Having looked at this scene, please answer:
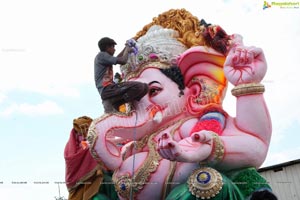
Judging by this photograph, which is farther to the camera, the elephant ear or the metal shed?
the metal shed

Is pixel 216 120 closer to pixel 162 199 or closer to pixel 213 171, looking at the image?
pixel 213 171

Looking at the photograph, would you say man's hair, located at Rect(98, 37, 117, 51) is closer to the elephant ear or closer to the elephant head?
the elephant head

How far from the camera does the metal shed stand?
7.05 m

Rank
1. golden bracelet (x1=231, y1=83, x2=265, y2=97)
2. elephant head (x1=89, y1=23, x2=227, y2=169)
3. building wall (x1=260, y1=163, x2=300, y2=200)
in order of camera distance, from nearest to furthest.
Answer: golden bracelet (x1=231, y1=83, x2=265, y2=97), elephant head (x1=89, y1=23, x2=227, y2=169), building wall (x1=260, y1=163, x2=300, y2=200)

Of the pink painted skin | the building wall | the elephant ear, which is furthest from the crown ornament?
the building wall

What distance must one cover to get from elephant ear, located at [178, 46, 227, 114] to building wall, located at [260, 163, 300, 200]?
3.82 meters

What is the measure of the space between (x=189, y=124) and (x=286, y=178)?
163 inches

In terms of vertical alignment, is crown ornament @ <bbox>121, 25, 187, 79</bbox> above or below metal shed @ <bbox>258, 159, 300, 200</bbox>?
above

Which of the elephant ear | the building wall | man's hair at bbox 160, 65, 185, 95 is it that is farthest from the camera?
the building wall

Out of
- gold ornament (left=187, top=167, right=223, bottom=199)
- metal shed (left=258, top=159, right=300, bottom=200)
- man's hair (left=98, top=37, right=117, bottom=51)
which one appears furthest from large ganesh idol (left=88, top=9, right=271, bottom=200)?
metal shed (left=258, top=159, right=300, bottom=200)

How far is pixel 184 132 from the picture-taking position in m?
3.61

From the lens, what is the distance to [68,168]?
382cm

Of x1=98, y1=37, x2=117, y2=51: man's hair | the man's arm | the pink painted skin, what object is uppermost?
x1=98, y1=37, x2=117, y2=51: man's hair

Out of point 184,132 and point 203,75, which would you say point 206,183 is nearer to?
point 184,132
